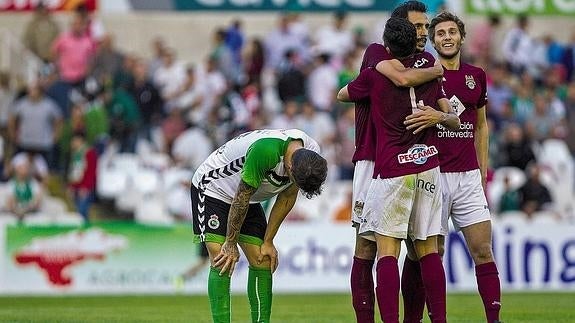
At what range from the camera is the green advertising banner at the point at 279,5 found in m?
22.5

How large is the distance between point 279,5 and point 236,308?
25.0ft

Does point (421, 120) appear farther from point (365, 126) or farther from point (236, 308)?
point (236, 308)

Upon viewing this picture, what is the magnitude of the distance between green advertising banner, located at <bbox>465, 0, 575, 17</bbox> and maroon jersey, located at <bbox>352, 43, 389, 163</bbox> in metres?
12.1

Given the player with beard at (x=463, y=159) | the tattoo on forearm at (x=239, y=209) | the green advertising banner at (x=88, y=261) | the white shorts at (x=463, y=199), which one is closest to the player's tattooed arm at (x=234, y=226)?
the tattoo on forearm at (x=239, y=209)

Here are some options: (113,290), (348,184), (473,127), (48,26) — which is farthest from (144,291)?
(473,127)

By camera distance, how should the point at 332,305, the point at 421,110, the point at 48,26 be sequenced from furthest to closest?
the point at 48,26, the point at 332,305, the point at 421,110

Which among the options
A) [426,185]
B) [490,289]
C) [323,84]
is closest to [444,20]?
[426,185]

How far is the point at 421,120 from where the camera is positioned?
10117mm

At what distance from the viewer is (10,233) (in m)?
21.1

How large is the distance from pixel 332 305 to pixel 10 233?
6356 mm

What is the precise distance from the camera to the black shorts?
10766 mm

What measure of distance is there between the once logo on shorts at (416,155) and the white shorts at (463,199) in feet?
3.10

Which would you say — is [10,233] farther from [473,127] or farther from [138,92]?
[473,127]

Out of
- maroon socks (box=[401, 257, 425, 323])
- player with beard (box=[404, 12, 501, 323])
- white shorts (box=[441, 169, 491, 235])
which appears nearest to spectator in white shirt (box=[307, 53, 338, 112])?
player with beard (box=[404, 12, 501, 323])
